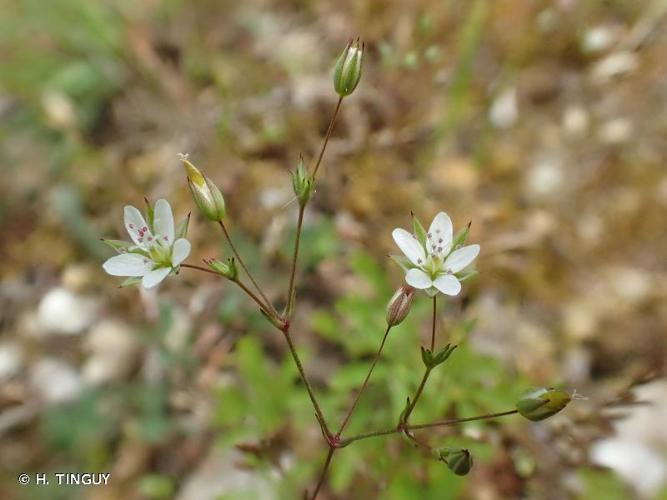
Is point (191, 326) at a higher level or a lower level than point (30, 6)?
lower

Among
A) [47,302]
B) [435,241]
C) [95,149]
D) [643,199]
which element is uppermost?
[95,149]

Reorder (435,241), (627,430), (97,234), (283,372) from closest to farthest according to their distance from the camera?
(435,241) < (283,372) < (627,430) < (97,234)

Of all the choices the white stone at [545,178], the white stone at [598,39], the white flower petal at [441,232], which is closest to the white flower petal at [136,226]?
the white flower petal at [441,232]

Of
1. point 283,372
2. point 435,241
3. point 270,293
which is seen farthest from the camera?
point 270,293

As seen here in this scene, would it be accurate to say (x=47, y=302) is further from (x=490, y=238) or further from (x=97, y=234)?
(x=490, y=238)

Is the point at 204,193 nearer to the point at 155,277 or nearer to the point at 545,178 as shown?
the point at 155,277

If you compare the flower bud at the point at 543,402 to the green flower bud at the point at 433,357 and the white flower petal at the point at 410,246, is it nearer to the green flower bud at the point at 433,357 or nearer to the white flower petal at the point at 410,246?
the green flower bud at the point at 433,357

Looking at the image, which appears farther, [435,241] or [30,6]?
[30,6]

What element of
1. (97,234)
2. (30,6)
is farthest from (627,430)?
(30,6)
